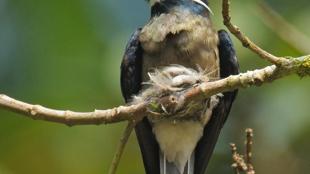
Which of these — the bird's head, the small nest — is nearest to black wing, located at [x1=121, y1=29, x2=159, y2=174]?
the small nest

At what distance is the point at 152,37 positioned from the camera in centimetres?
488

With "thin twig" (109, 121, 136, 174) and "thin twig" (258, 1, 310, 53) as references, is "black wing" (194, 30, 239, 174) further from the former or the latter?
"thin twig" (109, 121, 136, 174)

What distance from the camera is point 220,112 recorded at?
4992 millimetres

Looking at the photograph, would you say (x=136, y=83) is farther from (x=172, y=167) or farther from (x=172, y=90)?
(x=172, y=90)

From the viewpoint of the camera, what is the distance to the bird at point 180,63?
15.8ft

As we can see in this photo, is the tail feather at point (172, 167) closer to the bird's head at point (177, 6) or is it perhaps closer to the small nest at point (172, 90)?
the small nest at point (172, 90)

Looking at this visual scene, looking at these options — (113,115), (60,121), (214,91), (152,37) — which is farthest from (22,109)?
(152,37)

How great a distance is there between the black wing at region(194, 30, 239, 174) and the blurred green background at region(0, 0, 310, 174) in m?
0.18

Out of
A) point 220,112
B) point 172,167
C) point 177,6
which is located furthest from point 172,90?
point 177,6

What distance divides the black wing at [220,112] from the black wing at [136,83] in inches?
11.2

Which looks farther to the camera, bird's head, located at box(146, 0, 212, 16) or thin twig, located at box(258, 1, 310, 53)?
bird's head, located at box(146, 0, 212, 16)

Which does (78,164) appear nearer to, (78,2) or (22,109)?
(78,2)

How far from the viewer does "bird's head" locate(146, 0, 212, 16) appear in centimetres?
516

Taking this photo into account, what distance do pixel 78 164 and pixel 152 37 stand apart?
93cm
